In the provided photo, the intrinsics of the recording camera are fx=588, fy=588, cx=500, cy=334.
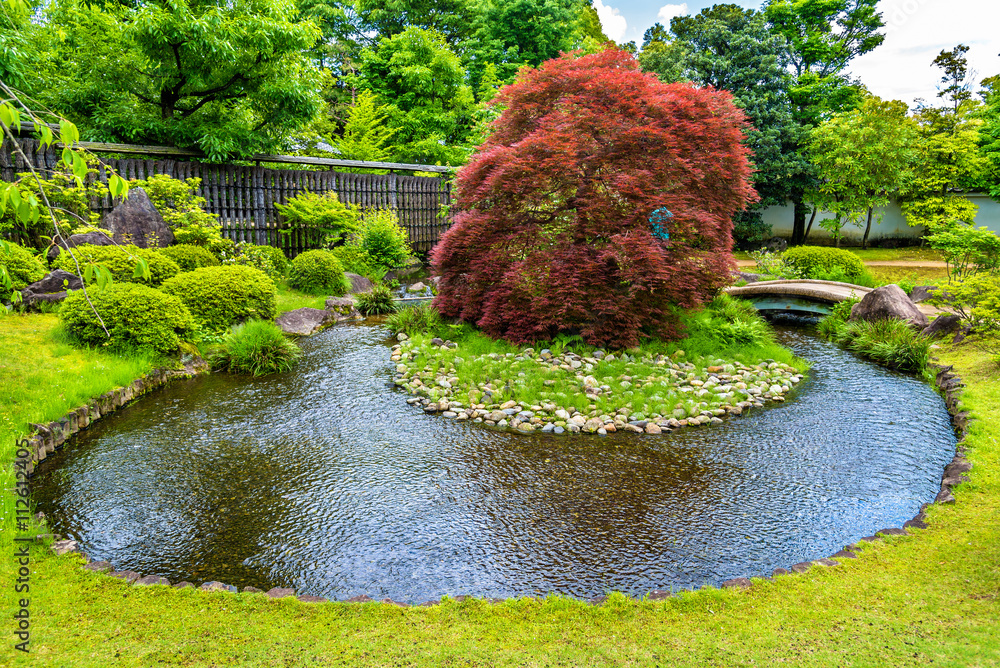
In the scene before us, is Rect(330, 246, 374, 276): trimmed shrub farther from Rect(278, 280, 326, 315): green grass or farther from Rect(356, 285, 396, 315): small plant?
Rect(356, 285, 396, 315): small plant

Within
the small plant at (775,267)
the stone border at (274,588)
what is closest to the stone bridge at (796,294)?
the small plant at (775,267)

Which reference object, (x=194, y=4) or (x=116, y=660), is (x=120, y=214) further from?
(x=116, y=660)

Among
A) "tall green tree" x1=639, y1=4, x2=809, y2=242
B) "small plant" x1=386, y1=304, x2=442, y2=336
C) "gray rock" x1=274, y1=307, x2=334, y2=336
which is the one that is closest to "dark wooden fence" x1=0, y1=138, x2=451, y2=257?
"gray rock" x1=274, y1=307, x2=334, y2=336

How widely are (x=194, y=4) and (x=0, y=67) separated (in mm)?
3444

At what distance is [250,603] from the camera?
3.07 metres

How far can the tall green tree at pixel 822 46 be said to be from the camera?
20.6 meters

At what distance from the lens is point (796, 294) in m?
11.2

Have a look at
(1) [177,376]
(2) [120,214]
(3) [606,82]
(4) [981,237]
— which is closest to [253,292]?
(1) [177,376]

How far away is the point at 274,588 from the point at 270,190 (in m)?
11.7

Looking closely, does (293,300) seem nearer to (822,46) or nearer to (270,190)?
(270,190)

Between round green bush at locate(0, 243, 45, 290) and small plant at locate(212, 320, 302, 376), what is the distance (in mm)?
2822

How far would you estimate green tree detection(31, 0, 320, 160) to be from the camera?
36.1 ft

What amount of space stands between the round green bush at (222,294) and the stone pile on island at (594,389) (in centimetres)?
231

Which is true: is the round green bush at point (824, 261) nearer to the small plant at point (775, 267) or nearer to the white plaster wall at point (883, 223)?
the small plant at point (775, 267)
